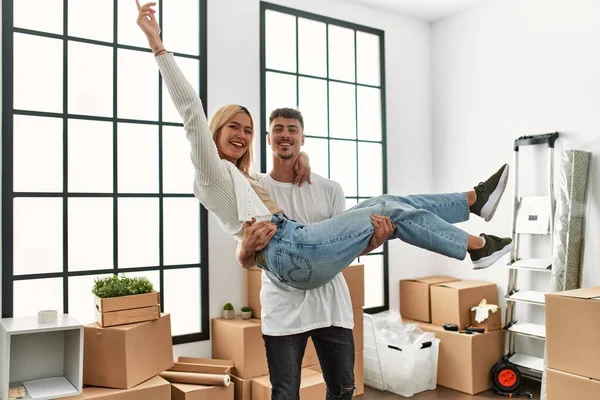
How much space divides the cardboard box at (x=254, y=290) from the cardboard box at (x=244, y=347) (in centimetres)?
10

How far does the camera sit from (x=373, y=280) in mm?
4625

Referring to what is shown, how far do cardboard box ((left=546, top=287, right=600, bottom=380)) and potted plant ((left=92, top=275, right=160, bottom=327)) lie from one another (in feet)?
7.13

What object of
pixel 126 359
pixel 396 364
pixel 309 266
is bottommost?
pixel 396 364

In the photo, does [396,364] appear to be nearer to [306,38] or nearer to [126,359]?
[126,359]

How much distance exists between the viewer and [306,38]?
4289mm

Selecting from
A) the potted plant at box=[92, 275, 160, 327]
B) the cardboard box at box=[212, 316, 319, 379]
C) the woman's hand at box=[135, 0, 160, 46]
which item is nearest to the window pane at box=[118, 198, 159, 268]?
the potted plant at box=[92, 275, 160, 327]

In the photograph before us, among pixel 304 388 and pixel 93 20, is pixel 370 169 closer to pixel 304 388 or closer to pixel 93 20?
pixel 304 388

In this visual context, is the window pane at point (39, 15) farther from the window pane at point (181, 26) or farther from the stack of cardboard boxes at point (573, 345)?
the stack of cardboard boxes at point (573, 345)

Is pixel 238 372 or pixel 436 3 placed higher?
pixel 436 3

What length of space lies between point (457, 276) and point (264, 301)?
2.99 metres

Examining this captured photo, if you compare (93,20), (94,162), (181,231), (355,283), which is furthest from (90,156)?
(355,283)

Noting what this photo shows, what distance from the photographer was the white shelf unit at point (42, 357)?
103 inches

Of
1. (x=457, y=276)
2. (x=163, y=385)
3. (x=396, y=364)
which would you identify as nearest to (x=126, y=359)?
(x=163, y=385)

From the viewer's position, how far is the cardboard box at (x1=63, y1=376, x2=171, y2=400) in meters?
2.67
